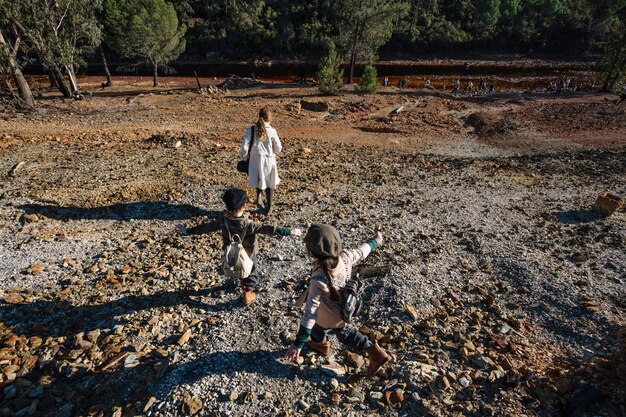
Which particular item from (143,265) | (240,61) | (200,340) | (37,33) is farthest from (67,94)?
(240,61)

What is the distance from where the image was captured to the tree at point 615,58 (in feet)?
95.5

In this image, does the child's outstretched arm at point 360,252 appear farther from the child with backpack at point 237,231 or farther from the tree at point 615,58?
the tree at point 615,58

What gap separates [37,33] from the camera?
20312 mm

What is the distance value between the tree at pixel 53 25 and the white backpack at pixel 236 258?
72.1 ft

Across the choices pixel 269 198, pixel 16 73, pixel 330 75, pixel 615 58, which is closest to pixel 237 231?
pixel 269 198

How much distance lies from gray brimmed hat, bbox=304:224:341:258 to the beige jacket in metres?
0.25

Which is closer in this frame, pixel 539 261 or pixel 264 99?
pixel 539 261

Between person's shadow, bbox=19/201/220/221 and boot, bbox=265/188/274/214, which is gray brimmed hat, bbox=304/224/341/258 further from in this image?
person's shadow, bbox=19/201/220/221

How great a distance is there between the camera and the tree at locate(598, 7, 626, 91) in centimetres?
2909

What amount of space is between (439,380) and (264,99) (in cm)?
2474

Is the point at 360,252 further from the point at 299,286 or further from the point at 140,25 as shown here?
the point at 140,25

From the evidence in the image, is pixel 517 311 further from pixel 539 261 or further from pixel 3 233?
pixel 3 233

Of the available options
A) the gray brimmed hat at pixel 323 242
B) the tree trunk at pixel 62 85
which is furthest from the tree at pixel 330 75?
the gray brimmed hat at pixel 323 242

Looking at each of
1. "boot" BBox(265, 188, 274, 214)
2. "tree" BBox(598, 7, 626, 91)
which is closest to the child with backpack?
"boot" BBox(265, 188, 274, 214)
